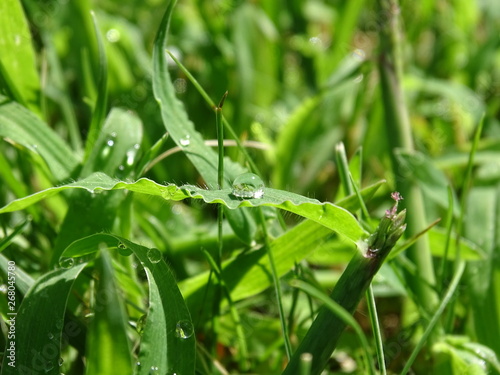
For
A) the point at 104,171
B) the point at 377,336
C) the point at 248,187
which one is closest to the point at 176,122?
Result: the point at 104,171

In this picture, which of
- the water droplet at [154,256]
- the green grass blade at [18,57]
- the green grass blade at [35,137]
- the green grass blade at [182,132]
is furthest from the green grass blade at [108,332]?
the green grass blade at [18,57]

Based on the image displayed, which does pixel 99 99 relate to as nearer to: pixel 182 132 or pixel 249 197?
pixel 182 132

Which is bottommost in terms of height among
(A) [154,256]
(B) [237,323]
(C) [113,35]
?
(B) [237,323]

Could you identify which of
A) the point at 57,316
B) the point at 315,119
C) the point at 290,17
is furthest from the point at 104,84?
the point at 290,17

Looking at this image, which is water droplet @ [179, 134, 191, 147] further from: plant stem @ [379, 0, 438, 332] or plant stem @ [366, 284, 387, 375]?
plant stem @ [379, 0, 438, 332]

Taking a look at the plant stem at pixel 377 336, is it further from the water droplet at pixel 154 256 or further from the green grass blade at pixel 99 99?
the green grass blade at pixel 99 99

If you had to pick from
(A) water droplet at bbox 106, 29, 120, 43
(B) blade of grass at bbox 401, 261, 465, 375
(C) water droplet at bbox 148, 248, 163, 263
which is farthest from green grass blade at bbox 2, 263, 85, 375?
(A) water droplet at bbox 106, 29, 120, 43

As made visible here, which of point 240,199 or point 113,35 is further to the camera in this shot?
point 113,35

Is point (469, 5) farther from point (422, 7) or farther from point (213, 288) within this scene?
point (213, 288)
